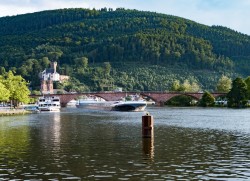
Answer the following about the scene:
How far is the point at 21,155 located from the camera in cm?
4250

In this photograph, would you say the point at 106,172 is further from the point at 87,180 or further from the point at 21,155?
the point at 21,155

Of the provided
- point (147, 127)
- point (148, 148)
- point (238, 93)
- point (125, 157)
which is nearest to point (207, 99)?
point (238, 93)

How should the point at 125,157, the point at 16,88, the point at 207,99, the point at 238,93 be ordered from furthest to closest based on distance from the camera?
the point at 207,99
the point at 238,93
the point at 16,88
the point at 125,157

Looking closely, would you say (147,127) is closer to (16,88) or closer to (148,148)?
(148,148)

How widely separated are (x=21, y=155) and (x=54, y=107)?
120562mm

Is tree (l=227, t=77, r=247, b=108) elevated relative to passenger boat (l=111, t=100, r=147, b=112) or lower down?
elevated

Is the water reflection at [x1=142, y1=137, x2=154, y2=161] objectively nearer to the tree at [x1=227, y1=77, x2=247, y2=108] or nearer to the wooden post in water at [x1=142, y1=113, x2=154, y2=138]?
the wooden post in water at [x1=142, y1=113, x2=154, y2=138]

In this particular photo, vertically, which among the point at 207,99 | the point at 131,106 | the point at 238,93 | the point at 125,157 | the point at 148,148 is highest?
the point at 238,93

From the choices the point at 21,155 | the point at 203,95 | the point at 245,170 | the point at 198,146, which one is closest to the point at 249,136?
the point at 198,146

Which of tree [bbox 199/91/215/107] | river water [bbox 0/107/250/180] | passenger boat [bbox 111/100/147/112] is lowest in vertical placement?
river water [bbox 0/107/250/180]

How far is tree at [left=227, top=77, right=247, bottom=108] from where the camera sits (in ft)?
537

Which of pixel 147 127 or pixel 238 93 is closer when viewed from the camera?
pixel 147 127

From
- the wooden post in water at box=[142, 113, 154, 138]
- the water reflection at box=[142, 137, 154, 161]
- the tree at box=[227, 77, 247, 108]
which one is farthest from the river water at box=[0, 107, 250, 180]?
the tree at box=[227, 77, 247, 108]

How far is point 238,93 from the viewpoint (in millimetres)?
165125
